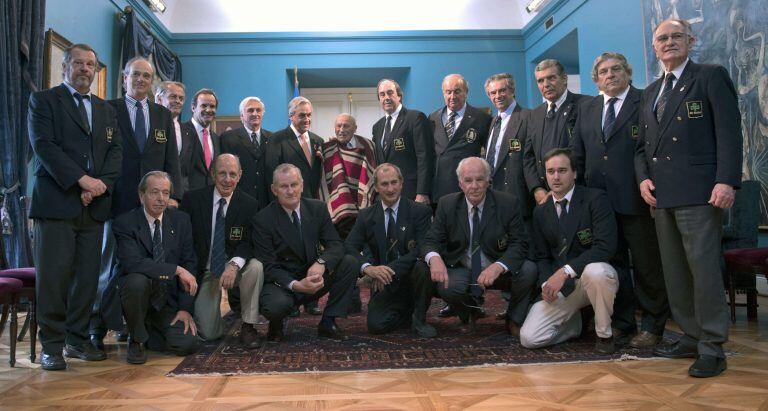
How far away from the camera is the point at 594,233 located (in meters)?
2.90

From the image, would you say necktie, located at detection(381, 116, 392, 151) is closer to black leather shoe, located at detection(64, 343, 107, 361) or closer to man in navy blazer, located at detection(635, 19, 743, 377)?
man in navy blazer, located at detection(635, 19, 743, 377)

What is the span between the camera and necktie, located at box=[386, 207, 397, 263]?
3352 mm

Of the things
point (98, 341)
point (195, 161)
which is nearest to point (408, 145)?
point (195, 161)

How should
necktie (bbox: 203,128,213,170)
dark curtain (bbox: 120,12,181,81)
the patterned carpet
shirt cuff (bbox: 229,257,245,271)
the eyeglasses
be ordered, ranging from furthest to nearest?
dark curtain (bbox: 120,12,181,81) < necktie (bbox: 203,128,213,170) < shirt cuff (bbox: 229,257,245,271) < the patterned carpet < the eyeglasses

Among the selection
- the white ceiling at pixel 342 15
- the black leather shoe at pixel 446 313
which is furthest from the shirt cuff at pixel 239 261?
the white ceiling at pixel 342 15

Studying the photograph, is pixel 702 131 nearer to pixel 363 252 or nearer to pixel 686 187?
pixel 686 187

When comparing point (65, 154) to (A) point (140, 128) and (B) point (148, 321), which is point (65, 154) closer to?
(A) point (140, 128)

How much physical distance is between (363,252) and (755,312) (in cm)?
245

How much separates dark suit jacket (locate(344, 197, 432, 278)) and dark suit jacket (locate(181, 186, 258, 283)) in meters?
0.59

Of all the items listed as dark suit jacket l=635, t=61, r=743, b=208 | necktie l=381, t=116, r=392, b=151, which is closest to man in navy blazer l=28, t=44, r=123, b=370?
necktie l=381, t=116, r=392, b=151

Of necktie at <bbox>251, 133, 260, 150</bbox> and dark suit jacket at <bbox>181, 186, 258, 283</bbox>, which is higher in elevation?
necktie at <bbox>251, 133, 260, 150</bbox>

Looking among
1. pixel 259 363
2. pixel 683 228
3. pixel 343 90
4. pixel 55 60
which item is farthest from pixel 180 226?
pixel 343 90

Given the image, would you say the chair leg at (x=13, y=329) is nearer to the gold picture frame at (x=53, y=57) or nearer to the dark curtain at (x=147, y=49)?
the gold picture frame at (x=53, y=57)

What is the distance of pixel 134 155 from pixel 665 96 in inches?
105
